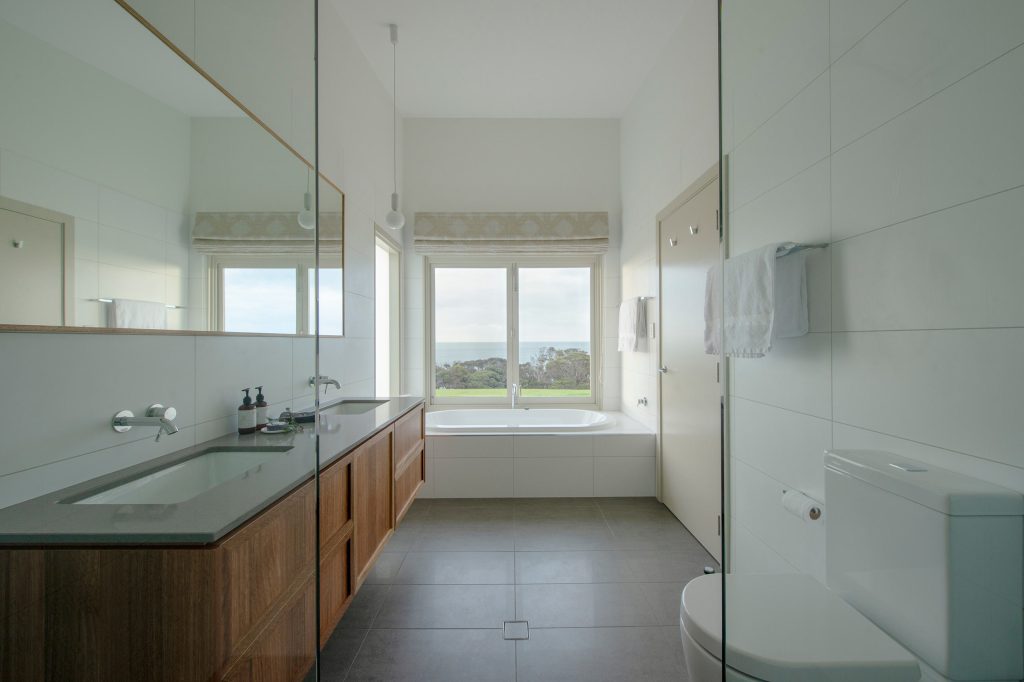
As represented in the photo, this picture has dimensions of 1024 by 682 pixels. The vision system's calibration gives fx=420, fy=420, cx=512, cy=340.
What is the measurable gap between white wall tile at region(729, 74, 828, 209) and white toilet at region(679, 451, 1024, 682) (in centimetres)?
85

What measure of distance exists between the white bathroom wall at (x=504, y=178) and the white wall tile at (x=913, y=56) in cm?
236

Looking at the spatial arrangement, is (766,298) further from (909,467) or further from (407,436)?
(407,436)

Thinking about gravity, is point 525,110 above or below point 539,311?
above

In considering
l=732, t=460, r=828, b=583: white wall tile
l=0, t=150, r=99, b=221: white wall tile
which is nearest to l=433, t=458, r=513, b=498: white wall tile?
l=732, t=460, r=828, b=583: white wall tile

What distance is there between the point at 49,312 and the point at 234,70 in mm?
777

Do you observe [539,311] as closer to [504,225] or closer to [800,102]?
[504,225]

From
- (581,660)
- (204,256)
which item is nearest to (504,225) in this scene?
(204,256)

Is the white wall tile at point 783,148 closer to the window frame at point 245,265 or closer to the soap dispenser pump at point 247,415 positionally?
the window frame at point 245,265

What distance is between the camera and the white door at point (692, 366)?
3.06ft

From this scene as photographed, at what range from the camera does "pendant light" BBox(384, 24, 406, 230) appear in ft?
7.33

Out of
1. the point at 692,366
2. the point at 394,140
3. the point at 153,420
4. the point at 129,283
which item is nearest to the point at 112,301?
the point at 129,283

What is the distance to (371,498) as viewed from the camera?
5.06 ft

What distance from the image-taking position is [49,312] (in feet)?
2.29

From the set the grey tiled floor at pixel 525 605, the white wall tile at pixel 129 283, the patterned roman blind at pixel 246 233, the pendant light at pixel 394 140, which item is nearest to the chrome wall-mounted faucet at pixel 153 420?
the white wall tile at pixel 129 283
